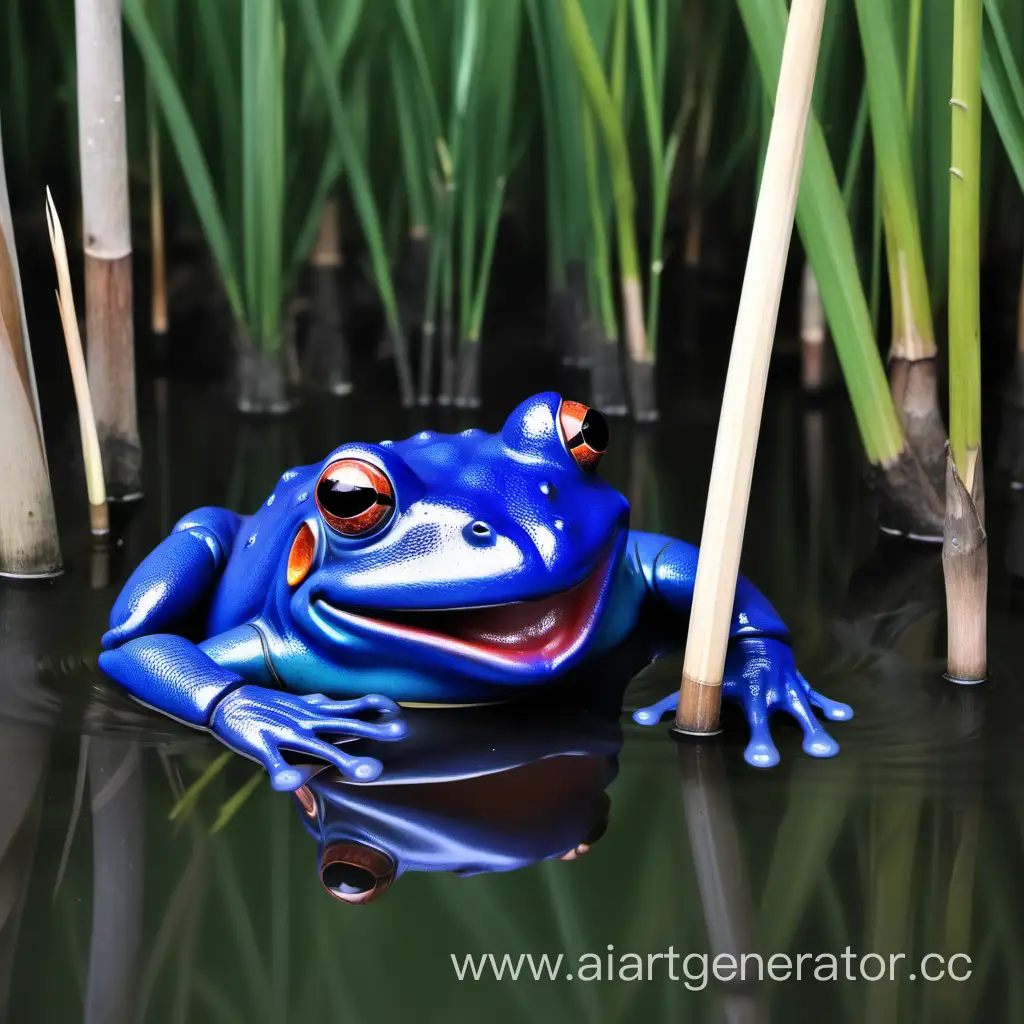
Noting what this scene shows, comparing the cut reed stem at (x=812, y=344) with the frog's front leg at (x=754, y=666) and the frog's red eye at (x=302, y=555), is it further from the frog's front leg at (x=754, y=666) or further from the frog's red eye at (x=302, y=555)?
the frog's red eye at (x=302, y=555)

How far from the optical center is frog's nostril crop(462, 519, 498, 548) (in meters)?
1.29

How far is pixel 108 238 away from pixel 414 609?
995 millimetres

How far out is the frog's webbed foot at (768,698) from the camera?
132cm

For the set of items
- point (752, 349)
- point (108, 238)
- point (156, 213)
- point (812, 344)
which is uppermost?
point (752, 349)

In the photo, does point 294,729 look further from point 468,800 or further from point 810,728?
point 810,728

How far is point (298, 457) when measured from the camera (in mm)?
2381

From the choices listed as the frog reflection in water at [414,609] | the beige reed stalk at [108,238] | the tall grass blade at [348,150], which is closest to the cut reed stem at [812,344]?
the tall grass blade at [348,150]

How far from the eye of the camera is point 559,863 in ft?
3.70

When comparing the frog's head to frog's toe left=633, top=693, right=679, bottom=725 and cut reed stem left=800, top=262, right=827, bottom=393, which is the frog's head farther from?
cut reed stem left=800, top=262, right=827, bottom=393

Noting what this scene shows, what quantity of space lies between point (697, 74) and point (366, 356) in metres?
0.98

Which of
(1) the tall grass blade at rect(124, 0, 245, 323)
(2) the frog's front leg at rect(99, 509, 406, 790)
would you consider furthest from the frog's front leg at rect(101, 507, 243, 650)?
(1) the tall grass blade at rect(124, 0, 245, 323)

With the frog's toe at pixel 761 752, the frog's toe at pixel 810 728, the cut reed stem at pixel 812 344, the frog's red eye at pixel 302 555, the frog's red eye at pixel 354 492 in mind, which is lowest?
the cut reed stem at pixel 812 344

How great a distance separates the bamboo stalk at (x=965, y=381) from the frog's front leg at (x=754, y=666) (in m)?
0.17

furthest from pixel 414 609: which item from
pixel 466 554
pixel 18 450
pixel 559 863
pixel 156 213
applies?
pixel 156 213
